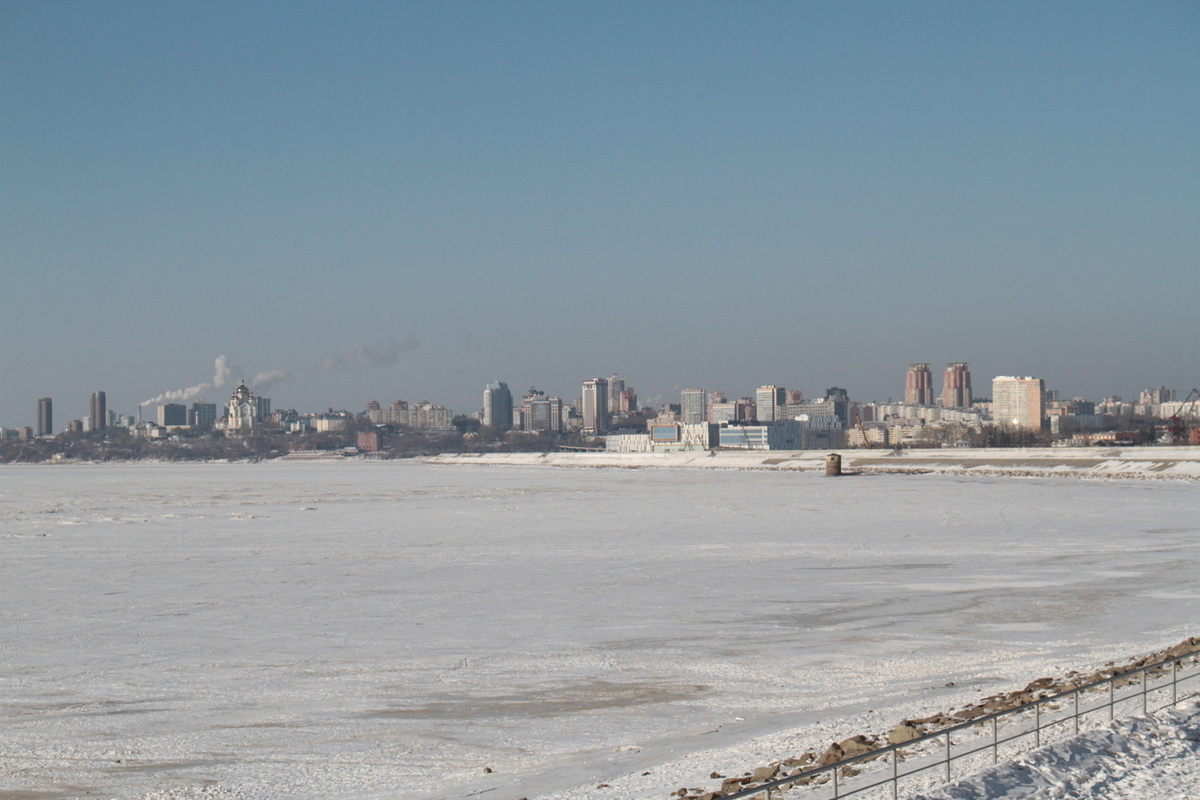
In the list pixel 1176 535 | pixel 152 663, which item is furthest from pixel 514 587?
pixel 1176 535

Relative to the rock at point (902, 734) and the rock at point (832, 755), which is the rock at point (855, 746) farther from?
the rock at point (902, 734)

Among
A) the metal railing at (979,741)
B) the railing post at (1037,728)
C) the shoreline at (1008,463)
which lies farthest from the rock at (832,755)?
the shoreline at (1008,463)

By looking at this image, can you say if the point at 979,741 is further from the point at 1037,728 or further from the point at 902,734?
the point at 902,734

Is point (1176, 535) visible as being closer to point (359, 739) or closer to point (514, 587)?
point (514, 587)

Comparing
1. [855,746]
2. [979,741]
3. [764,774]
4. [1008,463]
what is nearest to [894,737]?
[855,746]

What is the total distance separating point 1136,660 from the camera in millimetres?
12398

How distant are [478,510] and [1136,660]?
3265 centimetres

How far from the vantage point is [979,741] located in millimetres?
8906

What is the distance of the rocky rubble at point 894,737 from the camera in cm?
805

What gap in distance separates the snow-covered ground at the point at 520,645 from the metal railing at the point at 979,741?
2.35 feet

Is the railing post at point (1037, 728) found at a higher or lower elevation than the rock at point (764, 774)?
higher

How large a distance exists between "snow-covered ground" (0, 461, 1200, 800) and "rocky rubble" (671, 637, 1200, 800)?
0.29m

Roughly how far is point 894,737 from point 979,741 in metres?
0.68

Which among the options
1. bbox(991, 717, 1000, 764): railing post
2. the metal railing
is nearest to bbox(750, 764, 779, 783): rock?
the metal railing
